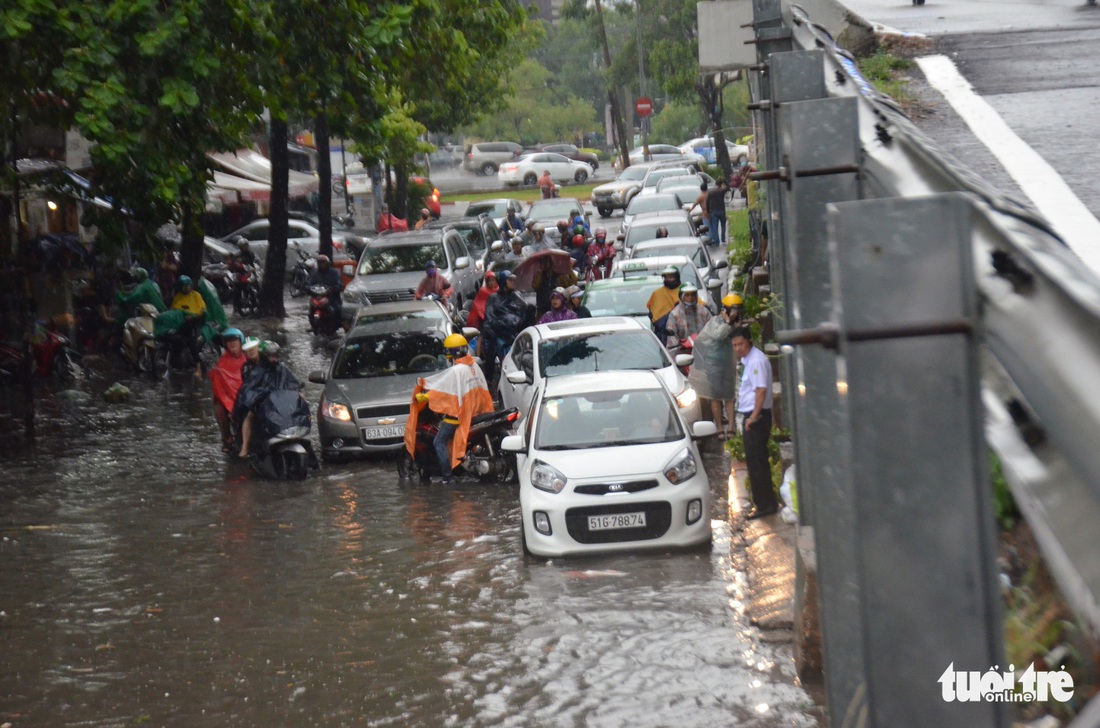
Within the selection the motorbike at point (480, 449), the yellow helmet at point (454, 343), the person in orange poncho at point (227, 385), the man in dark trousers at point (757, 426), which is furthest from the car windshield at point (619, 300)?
the man in dark trousers at point (757, 426)

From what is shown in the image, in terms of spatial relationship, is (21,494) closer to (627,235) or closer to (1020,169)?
(1020,169)

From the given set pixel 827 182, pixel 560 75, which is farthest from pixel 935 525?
pixel 560 75

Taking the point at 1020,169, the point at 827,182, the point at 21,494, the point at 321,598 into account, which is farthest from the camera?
the point at 21,494

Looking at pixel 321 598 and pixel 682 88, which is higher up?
pixel 682 88

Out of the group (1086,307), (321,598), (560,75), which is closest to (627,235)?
(321,598)

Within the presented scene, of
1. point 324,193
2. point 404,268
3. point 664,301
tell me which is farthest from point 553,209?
point 664,301

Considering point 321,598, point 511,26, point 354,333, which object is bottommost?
point 321,598

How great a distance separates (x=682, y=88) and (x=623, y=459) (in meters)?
44.9

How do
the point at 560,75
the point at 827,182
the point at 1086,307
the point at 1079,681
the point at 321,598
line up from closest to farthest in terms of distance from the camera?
the point at 1086,307 < the point at 1079,681 < the point at 827,182 < the point at 321,598 < the point at 560,75

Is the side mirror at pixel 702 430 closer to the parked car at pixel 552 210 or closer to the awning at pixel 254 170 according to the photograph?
the parked car at pixel 552 210

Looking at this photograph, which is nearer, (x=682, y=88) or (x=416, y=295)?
(x=416, y=295)

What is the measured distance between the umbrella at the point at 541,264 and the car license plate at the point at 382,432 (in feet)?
20.9

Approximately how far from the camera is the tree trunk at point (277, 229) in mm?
27672

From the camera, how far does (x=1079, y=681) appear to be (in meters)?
1.52
